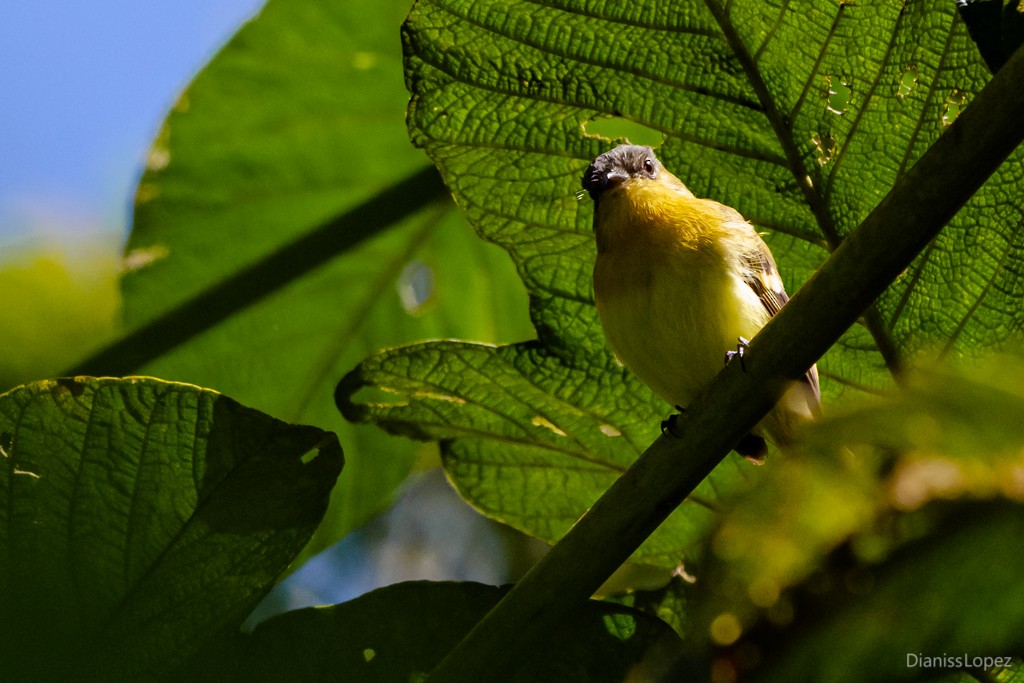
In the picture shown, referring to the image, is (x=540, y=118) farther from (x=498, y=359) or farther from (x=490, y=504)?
(x=490, y=504)

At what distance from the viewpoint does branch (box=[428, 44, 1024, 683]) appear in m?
1.20

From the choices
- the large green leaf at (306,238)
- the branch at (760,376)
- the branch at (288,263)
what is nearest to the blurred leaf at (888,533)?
the branch at (760,376)

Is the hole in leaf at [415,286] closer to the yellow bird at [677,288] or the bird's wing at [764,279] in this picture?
the yellow bird at [677,288]

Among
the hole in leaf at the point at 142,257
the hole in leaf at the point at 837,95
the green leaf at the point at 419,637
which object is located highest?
the hole in leaf at the point at 837,95

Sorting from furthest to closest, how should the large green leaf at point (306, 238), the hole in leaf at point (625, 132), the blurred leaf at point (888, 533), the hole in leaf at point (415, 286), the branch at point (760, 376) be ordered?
the hole in leaf at point (415, 286) → the large green leaf at point (306, 238) → the hole in leaf at point (625, 132) → the branch at point (760, 376) → the blurred leaf at point (888, 533)

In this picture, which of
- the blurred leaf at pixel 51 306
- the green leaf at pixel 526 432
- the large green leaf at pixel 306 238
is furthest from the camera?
the blurred leaf at pixel 51 306

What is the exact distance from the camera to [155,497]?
1708mm

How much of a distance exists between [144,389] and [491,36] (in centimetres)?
85

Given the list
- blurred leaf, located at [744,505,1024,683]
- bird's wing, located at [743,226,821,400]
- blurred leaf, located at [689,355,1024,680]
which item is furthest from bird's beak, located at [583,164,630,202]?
blurred leaf, located at [744,505,1024,683]

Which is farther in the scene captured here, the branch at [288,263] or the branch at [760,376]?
the branch at [288,263]

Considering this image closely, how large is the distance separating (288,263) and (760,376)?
1.90 metres

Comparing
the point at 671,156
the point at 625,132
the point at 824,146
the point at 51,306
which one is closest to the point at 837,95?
the point at 824,146

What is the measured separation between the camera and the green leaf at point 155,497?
1.65 m

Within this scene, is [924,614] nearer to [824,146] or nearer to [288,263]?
[824,146]
